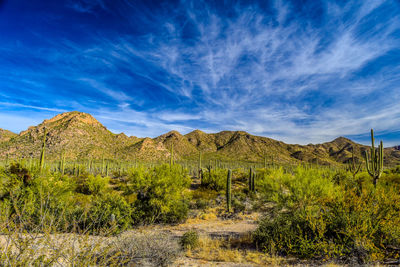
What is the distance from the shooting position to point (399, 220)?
278 inches

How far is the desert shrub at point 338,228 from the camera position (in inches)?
275

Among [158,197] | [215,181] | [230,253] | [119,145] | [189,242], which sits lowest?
[230,253]

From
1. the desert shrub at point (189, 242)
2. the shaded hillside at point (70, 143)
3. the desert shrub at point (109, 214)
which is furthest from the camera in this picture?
the shaded hillside at point (70, 143)

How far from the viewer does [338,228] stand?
25.2ft

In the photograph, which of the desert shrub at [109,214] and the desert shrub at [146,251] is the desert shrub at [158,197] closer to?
the desert shrub at [109,214]

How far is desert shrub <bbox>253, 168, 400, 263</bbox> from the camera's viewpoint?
699 cm

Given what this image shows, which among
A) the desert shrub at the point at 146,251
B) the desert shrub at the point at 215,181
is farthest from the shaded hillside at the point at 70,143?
the desert shrub at the point at 146,251

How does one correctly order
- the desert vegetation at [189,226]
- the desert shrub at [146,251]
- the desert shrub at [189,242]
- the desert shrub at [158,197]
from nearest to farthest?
the desert vegetation at [189,226]
the desert shrub at [146,251]
the desert shrub at [189,242]
the desert shrub at [158,197]

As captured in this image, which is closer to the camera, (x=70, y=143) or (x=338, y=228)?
(x=338, y=228)

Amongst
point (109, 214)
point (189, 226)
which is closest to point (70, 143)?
point (109, 214)

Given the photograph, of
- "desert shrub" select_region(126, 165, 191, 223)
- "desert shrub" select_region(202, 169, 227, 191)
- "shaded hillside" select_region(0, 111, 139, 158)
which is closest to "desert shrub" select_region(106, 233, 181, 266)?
"desert shrub" select_region(126, 165, 191, 223)

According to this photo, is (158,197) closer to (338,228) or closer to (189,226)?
(189,226)

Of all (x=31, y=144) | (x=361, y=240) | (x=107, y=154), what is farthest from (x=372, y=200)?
(x=31, y=144)

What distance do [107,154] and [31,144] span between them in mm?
21196
